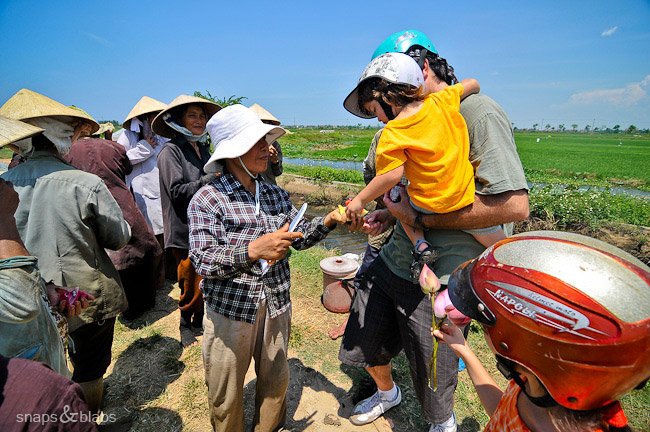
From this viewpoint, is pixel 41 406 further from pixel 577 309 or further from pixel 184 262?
pixel 184 262

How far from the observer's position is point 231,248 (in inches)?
72.3

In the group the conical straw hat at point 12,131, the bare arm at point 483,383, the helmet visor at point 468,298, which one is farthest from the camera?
the conical straw hat at point 12,131

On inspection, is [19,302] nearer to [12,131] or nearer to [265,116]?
[12,131]

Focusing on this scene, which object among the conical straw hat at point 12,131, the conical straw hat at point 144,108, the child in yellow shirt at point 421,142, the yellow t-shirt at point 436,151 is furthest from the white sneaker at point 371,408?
the conical straw hat at point 144,108

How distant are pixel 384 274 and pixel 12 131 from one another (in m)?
2.26

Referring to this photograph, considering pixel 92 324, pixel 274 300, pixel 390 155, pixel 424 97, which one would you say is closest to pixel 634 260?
pixel 390 155

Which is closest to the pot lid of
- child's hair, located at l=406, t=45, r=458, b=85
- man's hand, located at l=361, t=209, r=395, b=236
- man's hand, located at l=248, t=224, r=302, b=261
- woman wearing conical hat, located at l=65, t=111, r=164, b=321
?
man's hand, located at l=361, t=209, r=395, b=236

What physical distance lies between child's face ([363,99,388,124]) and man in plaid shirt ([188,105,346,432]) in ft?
1.98

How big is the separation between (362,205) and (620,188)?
1048 inches

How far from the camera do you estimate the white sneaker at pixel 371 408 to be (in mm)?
2654

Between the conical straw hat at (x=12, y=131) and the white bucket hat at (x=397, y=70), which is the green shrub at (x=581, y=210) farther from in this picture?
the conical straw hat at (x=12, y=131)

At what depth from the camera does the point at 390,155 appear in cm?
185

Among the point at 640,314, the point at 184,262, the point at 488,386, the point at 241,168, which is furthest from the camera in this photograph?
the point at 184,262

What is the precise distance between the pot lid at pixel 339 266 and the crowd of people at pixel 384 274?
175 centimetres
